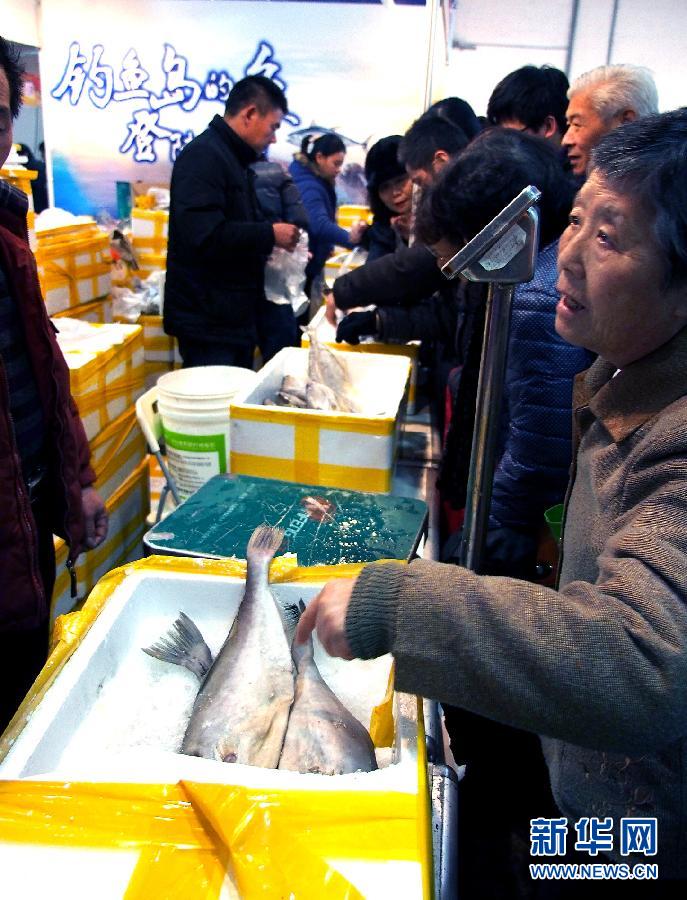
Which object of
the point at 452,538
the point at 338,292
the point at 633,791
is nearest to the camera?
the point at 633,791

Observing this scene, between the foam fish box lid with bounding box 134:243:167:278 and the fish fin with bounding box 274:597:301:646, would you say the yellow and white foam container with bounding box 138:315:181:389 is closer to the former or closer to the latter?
the foam fish box lid with bounding box 134:243:167:278

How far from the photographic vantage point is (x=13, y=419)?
159 cm

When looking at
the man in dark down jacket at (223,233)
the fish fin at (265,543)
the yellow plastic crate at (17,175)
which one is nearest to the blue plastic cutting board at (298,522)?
the fish fin at (265,543)

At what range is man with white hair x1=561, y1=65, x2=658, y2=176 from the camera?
2455mm

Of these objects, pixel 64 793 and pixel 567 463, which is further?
pixel 567 463

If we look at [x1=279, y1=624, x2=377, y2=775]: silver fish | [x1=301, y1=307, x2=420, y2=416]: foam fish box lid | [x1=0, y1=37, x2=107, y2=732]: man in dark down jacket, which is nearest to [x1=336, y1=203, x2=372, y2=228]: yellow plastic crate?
[x1=301, y1=307, x2=420, y2=416]: foam fish box lid

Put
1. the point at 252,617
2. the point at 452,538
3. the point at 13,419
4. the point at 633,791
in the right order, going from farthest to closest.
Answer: the point at 452,538, the point at 13,419, the point at 252,617, the point at 633,791

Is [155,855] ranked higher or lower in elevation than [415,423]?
higher

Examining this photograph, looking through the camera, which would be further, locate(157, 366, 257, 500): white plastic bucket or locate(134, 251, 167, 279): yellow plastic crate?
locate(134, 251, 167, 279): yellow plastic crate

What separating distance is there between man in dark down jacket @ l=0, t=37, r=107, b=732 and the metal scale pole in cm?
94

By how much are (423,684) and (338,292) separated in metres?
2.42

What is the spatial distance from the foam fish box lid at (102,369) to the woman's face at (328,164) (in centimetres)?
372

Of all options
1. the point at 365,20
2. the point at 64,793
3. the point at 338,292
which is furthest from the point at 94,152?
the point at 64,793

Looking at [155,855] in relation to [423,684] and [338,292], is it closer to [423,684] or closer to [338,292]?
[423,684]
